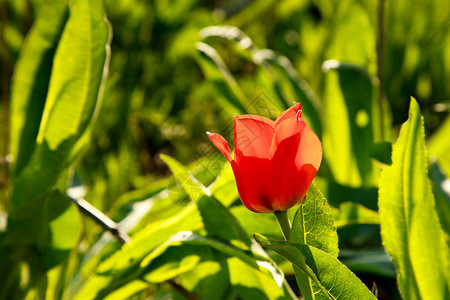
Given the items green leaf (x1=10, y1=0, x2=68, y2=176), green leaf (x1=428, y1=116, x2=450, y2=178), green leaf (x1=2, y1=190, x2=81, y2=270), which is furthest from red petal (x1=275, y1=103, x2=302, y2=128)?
green leaf (x1=428, y1=116, x2=450, y2=178)

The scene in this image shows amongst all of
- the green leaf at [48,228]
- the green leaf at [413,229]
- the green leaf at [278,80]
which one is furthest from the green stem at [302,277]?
the green leaf at [278,80]

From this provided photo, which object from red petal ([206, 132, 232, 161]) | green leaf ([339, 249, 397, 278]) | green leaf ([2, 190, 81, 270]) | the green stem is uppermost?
red petal ([206, 132, 232, 161])

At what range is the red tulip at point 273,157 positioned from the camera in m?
0.44

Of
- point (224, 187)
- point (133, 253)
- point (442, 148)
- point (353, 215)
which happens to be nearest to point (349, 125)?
point (442, 148)

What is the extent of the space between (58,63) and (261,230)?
1.30 ft

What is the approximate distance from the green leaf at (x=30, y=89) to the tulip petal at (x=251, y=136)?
551 millimetres

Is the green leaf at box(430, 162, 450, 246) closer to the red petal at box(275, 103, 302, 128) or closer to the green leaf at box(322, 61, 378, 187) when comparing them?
the green leaf at box(322, 61, 378, 187)

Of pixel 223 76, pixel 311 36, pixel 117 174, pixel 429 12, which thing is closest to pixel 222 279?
pixel 223 76

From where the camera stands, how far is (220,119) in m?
1.72

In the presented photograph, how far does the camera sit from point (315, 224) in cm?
50

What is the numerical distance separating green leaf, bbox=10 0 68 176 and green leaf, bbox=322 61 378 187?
52 centimetres

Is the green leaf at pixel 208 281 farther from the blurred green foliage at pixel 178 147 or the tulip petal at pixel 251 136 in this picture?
the tulip petal at pixel 251 136

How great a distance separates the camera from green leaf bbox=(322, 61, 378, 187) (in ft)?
3.62

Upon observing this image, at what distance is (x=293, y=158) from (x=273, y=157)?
16mm
